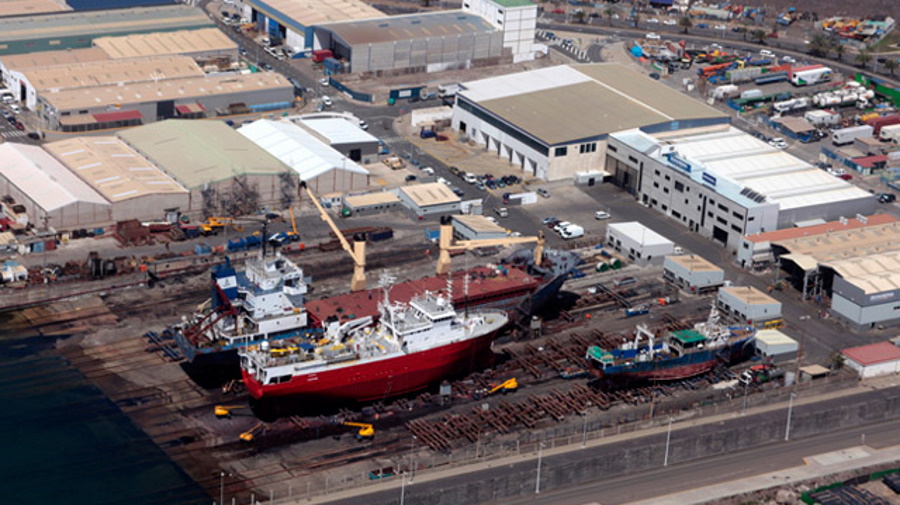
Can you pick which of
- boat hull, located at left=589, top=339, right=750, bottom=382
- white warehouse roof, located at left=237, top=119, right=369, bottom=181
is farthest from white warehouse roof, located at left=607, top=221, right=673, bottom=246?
white warehouse roof, located at left=237, top=119, right=369, bottom=181

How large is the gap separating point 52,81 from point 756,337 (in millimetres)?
101890

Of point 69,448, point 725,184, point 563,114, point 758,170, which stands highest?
point 563,114

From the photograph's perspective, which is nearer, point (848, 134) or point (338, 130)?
point (338, 130)

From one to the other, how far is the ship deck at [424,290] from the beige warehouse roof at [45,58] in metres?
80.1

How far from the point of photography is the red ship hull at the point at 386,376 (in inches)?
4646

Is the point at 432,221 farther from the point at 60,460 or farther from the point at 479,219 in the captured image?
the point at 60,460

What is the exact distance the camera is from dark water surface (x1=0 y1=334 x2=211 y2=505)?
10844 cm

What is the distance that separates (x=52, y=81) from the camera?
18688cm

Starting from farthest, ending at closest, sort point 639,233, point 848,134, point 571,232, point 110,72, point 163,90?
point 110,72, point 848,134, point 163,90, point 571,232, point 639,233

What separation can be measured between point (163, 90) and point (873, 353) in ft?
327

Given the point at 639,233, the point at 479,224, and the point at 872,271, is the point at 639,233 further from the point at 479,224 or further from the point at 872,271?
the point at 872,271

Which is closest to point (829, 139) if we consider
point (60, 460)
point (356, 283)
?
point (356, 283)

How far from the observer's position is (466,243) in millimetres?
143625

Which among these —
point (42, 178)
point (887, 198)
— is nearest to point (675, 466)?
point (887, 198)
